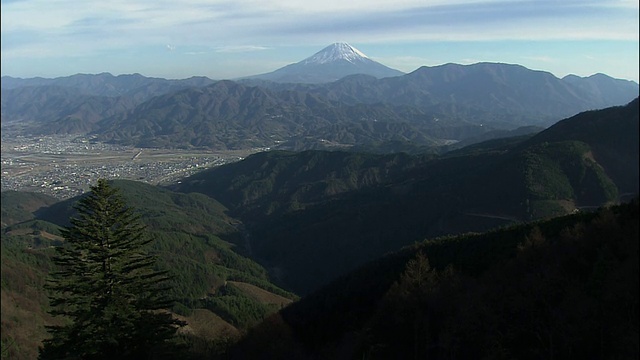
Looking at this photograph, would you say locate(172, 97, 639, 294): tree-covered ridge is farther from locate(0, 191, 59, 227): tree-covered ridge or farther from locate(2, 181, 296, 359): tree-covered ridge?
locate(0, 191, 59, 227): tree-covered ridge

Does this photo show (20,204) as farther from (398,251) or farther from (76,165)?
(398,251)

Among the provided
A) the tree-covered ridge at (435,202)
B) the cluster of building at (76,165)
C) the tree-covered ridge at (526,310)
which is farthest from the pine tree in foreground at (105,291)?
the cluster of building at (76,165)

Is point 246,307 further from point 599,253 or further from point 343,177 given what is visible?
point 343,177

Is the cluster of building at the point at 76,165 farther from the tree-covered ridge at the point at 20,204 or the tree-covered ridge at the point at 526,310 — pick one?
the tree-covered ridge at the point at 526,310

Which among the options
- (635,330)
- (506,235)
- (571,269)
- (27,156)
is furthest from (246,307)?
(27,156)

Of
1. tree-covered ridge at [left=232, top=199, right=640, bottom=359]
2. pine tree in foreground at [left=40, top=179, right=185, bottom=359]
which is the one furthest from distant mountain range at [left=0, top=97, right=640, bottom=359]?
pine tree in foreground at [left=40, top=179, right=185, bottom=359]
